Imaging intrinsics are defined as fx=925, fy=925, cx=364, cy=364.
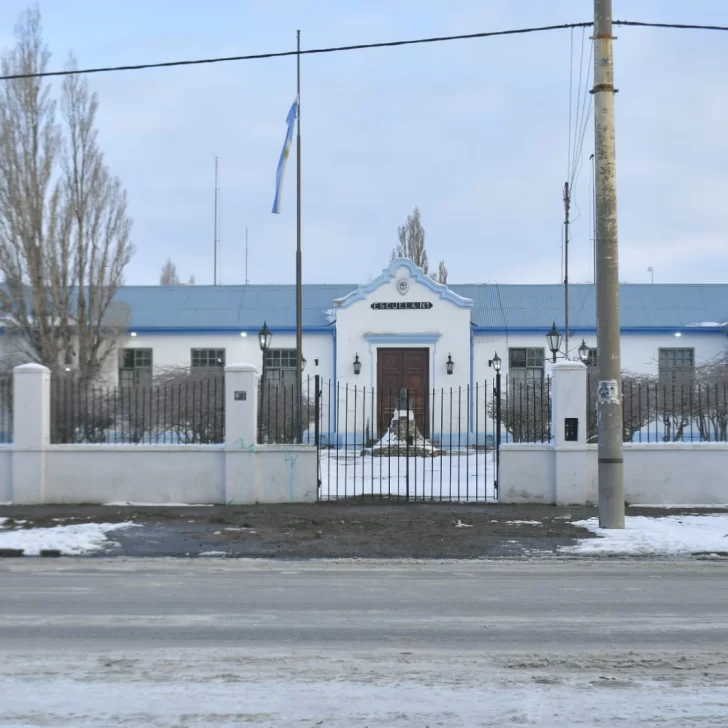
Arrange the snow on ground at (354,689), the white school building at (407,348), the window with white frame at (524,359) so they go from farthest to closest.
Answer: the window with white frame at (524,359), the white school building at (407,348), the snow on ground at (354,689)

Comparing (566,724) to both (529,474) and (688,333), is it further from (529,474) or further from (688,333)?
(688,333)

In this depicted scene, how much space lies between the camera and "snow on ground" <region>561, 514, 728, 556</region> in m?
12.0

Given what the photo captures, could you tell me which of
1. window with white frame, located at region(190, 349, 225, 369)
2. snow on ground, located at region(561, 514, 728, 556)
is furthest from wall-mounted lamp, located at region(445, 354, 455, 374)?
snow on ground, located at region(561, 514, 728, 556)

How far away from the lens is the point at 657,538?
40.9 ft

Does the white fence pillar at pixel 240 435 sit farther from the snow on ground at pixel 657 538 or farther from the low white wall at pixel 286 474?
the snow on ground at pixel 657 538

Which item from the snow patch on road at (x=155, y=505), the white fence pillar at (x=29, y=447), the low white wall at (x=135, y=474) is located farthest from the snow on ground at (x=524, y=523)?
the white fence pillar at (x=29, y=447)

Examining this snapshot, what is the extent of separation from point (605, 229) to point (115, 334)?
22283mm

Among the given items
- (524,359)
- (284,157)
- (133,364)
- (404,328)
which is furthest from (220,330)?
(524,359)

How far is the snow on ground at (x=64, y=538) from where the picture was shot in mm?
12258

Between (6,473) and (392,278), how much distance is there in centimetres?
1810

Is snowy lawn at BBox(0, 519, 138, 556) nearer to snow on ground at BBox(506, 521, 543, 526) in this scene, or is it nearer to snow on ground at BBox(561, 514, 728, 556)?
snow on ground at BBox(506, 521, 543, 526)

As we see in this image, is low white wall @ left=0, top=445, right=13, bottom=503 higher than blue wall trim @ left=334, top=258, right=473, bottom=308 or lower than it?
lower

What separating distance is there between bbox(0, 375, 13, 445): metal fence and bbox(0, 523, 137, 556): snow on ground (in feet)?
10.4

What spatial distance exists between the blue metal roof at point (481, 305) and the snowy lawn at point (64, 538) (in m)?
20.1
